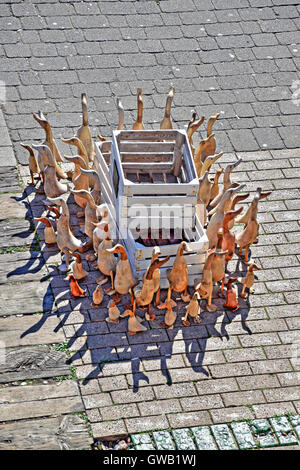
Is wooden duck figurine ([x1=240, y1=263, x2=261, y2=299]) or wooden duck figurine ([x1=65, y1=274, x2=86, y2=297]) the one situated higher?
wooden duck figurine ([x1=65, y1=274, x2=86, y2=297])

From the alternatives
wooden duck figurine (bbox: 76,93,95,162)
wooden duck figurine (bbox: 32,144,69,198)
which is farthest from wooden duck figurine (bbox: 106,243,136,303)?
wooden duck figurine (bbox: 76,93,95,162)

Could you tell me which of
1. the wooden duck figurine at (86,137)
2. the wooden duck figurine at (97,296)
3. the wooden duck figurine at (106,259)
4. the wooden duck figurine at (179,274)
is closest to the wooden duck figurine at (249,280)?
the wooden duck figurine at (179,274)

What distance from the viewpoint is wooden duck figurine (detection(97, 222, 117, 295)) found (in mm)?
6832

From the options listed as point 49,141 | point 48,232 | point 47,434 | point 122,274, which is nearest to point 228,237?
point 122,274

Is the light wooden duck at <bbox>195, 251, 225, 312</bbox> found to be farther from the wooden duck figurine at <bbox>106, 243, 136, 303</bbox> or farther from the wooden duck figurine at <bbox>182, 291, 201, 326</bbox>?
the wooden duck figurine at <bbox>106, 243, 136, 303</bbox>

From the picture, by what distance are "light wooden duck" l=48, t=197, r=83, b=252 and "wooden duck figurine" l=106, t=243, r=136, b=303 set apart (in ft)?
2.00

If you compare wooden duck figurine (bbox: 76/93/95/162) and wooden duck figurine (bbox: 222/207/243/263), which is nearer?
wooden duck figurine (bbox: 222/207/243/263)

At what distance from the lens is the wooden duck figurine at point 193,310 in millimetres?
6723

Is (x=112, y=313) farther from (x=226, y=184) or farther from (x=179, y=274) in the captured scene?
(x=226, y=184)

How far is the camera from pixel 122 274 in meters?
6.69

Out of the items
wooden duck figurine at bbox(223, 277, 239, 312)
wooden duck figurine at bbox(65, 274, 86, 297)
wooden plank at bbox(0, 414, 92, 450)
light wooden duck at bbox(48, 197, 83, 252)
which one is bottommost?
wooden duck figurine at bbox(223, 277, 239, 312)

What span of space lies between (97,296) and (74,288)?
0.25 metres
